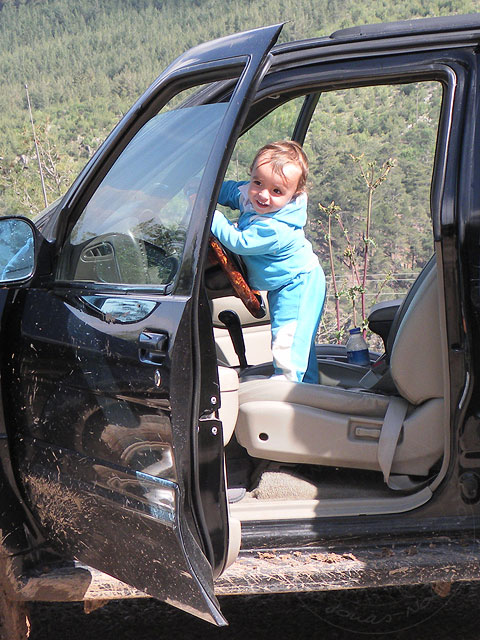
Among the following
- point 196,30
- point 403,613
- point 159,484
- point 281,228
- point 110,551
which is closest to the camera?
point 159,484

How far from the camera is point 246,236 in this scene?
249 centimetres

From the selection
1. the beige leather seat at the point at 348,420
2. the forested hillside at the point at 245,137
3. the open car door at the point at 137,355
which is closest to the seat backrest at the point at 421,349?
the beige leather seat at the point at 348,420

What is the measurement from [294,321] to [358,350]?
64cm

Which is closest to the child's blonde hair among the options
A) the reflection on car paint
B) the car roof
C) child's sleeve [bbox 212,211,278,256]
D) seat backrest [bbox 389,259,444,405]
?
child's sleeve [bbox 212,211,278,256]

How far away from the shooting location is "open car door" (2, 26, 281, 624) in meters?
2.01

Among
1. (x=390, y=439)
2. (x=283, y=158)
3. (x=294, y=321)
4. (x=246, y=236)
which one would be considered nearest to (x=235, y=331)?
(x=294, y=321)

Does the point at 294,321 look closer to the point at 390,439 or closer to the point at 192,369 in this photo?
the point at 390,439

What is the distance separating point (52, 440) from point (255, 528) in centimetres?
68

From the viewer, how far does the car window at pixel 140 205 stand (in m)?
2.20

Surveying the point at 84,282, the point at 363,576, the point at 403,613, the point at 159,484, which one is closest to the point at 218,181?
the point at 84,282

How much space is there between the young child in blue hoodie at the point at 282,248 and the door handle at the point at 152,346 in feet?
1.88

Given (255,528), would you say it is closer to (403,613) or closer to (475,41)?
(403,613)

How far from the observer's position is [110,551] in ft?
7.06

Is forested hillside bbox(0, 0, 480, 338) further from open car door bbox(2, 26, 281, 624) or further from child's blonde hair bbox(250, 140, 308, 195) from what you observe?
open car door bbox(2, 26, 281, 624)
